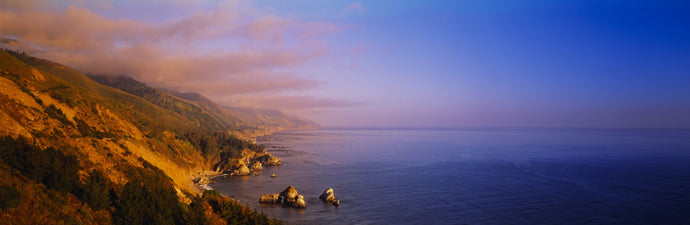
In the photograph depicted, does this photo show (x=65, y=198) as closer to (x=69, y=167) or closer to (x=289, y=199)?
(x=69, y=167)

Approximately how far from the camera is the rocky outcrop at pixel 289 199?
75.6 meters

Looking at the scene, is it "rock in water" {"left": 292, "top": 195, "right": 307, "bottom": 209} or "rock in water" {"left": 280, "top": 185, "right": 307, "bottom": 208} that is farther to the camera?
"rock in water" {"left": 280, "top": 185, "right": 307, "bottom": 208}

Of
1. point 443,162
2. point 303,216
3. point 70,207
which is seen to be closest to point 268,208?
point 303,216

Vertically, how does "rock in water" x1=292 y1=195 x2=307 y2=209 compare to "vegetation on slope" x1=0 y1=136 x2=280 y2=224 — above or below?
below

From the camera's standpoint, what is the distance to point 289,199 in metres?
77.2

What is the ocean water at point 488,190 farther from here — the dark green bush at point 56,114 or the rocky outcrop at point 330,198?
the dark green bush at point 56,114

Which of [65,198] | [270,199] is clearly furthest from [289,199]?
[65,198]

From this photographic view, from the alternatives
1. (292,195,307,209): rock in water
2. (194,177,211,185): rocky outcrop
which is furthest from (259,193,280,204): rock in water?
(194,177,211,185): rocky outcrop

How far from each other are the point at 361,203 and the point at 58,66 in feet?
726

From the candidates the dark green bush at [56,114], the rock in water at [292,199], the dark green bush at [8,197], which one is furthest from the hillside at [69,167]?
the rock in water at [292,199]

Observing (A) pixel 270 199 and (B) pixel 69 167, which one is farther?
(A) pixel 270 199

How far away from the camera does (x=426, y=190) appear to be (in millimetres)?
90375

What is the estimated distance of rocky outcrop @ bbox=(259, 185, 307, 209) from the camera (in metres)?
75.6

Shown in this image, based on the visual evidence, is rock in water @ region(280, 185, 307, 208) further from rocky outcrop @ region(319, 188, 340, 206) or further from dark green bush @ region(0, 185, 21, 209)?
dark green bush @ region(0, 185, 21, 209)
